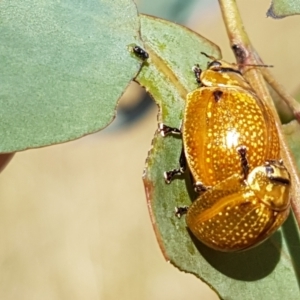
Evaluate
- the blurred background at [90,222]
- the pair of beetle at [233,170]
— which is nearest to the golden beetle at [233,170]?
the pair of beetle at [233,170]

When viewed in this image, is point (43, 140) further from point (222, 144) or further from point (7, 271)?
point (7, 271)

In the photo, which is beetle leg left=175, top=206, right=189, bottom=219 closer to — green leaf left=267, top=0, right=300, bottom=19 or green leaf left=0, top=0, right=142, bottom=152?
green leaf left=0, top=0, right=142, bottom=152

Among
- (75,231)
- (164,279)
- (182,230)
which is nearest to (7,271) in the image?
(75,231)

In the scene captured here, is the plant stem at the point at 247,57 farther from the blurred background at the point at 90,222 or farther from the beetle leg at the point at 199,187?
the blurred background at the point at 90,222

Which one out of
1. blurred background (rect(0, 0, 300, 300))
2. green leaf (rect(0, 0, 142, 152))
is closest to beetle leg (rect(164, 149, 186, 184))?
green leaf (rect(0, 0, 142, 152))

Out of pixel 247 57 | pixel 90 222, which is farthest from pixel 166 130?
pixel 90 222

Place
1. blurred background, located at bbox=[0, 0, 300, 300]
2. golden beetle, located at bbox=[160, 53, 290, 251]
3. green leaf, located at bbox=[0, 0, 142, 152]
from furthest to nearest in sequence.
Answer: blurred background, located at bbox=[0, 0, 300, 300] < golden beetle, located at bbox=[160, 53, 290, 251] < green leaf, located at bbox=[0, 0, 142, 152]
